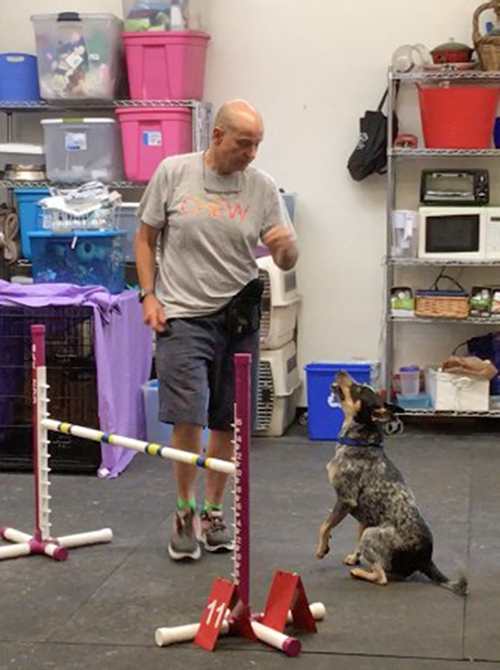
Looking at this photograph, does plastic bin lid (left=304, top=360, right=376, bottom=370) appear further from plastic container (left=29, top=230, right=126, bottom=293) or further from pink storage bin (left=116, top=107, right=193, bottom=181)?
pink storage bin (left=116, top=107, right=193, bottom=181)

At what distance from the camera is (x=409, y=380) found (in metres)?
6.34

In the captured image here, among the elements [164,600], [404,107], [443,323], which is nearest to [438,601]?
[164,600]

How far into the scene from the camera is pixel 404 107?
646cm

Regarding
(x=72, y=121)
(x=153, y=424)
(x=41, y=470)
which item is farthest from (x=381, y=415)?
(x=72, y=121)

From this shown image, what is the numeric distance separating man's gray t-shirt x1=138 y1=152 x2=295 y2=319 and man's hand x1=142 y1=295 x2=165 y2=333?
0.9 inches

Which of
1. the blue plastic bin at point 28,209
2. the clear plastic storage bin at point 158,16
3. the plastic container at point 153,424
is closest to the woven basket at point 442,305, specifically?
the plastic container at point 153,424

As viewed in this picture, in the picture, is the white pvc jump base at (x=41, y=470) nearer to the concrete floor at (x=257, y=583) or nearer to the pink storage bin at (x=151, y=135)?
the concrete floor at (x=257, y=583)

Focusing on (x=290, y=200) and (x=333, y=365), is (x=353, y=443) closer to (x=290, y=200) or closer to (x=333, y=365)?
(x=333, y=365)

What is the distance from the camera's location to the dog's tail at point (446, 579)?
12.2 feet

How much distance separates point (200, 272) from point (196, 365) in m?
0.31

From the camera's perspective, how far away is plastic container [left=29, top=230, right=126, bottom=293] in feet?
18.7

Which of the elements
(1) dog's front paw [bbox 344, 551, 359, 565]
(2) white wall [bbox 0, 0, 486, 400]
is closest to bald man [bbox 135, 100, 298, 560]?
(1) dog's front paw [bbox 344, 551, 359, 565]

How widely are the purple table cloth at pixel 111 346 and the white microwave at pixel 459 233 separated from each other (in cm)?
155

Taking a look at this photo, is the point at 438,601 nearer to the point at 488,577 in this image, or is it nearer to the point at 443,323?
the point at 488,577
